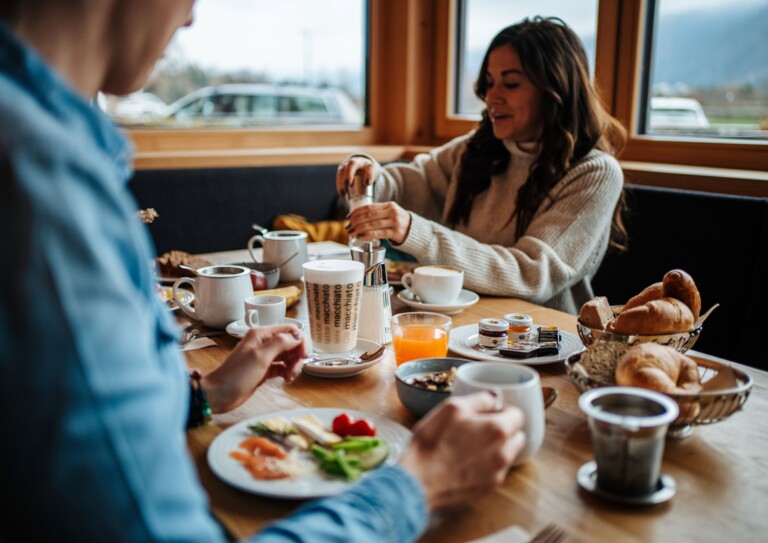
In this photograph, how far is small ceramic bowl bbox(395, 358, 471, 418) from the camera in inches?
36.7

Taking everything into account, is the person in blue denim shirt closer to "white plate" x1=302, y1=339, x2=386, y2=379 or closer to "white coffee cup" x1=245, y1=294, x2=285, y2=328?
"white plate" x1=302, y1=339, x2=386, y2=379

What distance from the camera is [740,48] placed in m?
2.41

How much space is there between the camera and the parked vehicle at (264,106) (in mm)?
3248

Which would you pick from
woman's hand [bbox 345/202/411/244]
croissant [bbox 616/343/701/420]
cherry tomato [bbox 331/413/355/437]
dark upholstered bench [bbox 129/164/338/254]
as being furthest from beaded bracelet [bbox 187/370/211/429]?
dark upholstered bench [bbox 129/164/338/254]

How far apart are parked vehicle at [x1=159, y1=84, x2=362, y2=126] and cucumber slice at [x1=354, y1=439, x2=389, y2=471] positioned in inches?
106

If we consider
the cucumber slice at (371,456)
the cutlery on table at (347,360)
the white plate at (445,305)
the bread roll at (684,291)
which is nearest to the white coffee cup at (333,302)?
the cutlery on table at (347,360)

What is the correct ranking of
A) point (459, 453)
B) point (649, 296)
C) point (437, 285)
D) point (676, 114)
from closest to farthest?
point (459, 453), point (649, 296), point (437, 285), point (676, 114)

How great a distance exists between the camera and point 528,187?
2.10 meters

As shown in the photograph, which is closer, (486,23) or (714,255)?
(714,255)

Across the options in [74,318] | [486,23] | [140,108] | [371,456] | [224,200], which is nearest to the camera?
[74,318]

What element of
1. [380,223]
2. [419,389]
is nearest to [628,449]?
[419,389]

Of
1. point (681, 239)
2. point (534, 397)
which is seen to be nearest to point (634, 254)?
point (681, 239)

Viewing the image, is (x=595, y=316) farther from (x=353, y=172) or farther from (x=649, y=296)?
(x=353, y=172)

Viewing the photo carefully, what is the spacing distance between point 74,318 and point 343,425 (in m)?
0.48
